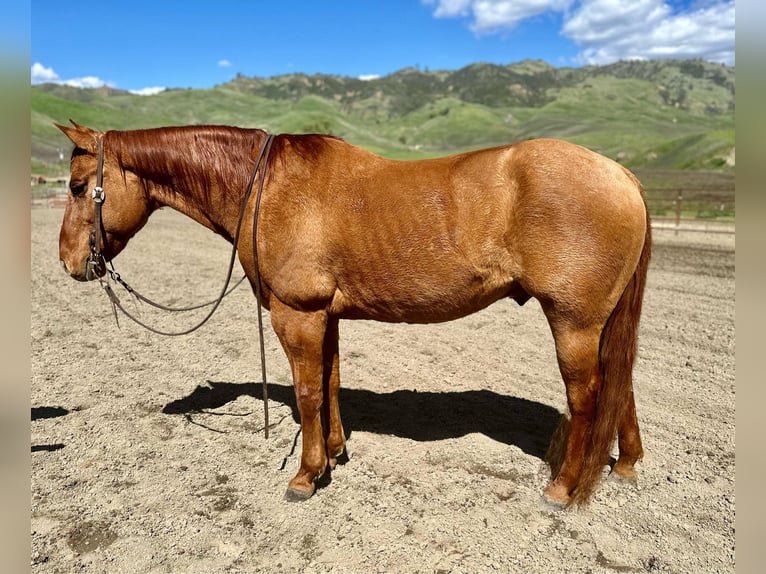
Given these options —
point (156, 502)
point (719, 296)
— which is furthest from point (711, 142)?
point (156, 502)

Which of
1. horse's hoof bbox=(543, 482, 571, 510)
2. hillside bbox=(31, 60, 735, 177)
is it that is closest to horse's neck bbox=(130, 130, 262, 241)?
horse's hoof bbox=(543, 482, 571, 510)

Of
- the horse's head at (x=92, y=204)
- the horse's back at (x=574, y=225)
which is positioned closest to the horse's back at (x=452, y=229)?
the horse's back at (x=574, y=225)

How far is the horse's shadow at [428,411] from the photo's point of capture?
4.05m

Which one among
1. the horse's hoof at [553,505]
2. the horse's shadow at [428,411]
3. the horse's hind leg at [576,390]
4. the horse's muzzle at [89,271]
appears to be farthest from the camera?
the horse's shadow at [428,411]

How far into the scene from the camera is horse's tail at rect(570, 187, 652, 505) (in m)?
2.94

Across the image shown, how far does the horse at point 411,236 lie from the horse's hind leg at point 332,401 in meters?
0.22

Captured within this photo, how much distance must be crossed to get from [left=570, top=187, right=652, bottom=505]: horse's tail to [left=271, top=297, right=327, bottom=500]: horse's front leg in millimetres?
1840

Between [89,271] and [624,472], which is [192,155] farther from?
[624,472]

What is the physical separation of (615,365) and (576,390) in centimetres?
29

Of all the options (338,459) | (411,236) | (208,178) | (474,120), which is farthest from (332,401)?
(474,120)

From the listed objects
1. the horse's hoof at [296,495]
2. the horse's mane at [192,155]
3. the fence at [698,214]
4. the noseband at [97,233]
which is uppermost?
the fence at [698,214]

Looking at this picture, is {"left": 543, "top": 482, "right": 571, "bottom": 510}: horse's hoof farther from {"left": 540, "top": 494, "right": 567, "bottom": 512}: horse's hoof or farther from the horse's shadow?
the horse's shadow

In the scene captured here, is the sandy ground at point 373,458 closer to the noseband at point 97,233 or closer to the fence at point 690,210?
the noseband at point 97,233

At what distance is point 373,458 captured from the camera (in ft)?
12.2
